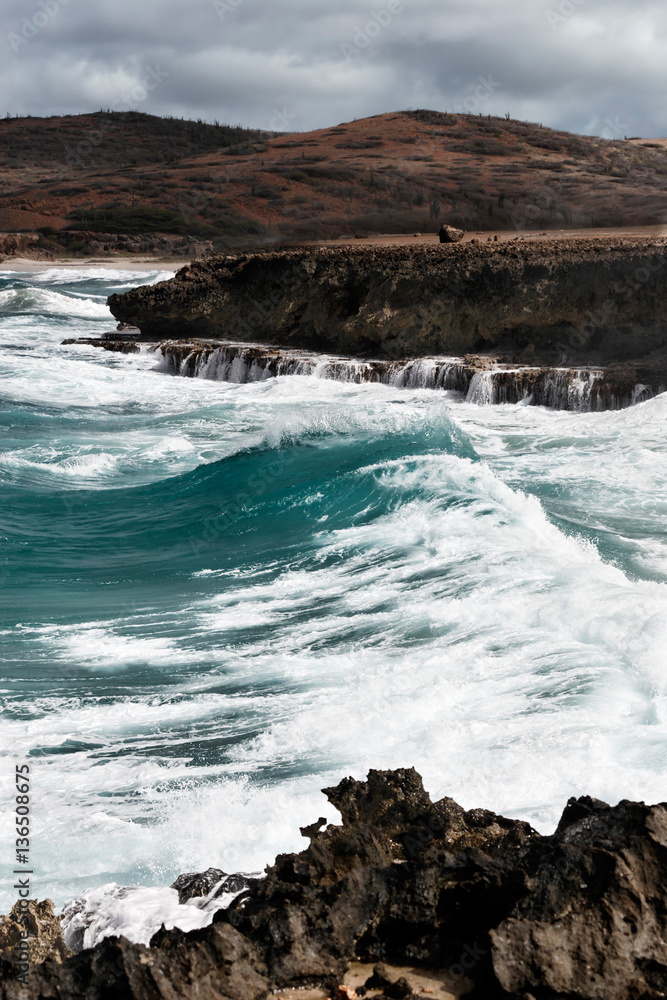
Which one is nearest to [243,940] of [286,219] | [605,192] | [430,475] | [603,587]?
[603,587]

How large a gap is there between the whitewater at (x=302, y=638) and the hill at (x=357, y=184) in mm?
27932

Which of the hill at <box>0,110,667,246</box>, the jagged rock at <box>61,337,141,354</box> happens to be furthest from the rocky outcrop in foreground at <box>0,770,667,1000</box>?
the hill at <box>0,110,667,246</box>

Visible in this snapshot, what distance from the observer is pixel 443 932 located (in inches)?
138

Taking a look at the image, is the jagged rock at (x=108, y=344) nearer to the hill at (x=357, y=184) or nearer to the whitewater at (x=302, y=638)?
the whitewater at (x=302, y=638)

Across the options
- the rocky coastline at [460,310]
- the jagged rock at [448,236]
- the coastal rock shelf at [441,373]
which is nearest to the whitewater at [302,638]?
the coastal rock shelf at [441,373]

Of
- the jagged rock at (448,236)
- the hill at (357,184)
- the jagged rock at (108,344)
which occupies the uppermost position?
the hill at (357,184)

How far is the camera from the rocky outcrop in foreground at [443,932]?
3.11 meters

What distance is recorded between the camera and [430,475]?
11.5 metres

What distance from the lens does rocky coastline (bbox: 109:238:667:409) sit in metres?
19.3

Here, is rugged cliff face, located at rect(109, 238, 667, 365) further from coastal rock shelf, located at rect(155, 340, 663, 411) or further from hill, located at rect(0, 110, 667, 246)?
hill, located at rect(0, 110, 667, 246)

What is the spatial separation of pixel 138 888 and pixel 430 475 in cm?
779

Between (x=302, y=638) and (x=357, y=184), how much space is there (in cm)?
5793

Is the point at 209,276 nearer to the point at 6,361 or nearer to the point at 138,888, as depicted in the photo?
the point at 6,361

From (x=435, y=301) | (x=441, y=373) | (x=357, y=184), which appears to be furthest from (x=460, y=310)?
(x=357, y=184)
